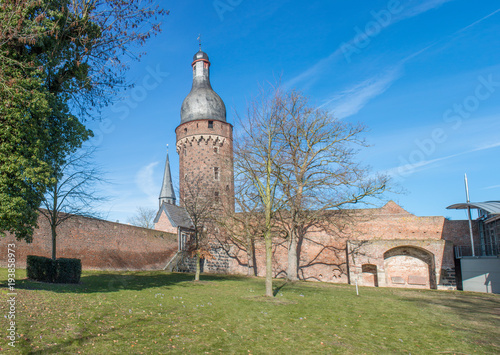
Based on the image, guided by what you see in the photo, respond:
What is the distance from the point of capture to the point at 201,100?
37.4 meters

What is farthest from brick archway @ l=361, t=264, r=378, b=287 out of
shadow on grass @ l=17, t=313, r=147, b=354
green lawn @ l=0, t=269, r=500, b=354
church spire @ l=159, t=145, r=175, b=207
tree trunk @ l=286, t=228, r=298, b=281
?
church spire @ l=159, t=145, r=175, b=207

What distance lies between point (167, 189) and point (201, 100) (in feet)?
82.1

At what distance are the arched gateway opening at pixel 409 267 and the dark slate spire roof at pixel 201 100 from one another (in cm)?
2230

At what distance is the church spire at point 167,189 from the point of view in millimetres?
57656

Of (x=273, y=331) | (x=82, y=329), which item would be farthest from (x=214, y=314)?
(x=82, y=329)

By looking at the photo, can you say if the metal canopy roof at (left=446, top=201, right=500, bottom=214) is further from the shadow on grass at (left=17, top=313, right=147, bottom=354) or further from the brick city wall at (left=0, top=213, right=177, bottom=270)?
the brick city wall at (left=0, top=213, right=177, bottom=270)

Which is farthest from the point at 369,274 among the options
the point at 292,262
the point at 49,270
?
the point at 49,270

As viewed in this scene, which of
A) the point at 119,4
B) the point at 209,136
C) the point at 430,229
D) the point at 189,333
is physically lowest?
the point at 189,333

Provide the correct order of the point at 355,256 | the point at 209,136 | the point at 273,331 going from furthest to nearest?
the point at 209,136 < the point at 355,256 < the point at 273,331

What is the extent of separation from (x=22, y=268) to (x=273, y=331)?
15352 millimetres

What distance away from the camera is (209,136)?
3616 cm

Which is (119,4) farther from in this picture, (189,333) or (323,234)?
(323,234)

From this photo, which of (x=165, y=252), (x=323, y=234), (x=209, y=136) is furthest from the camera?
(x=209, y=136)

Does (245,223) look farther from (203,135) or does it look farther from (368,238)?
(203,135)
